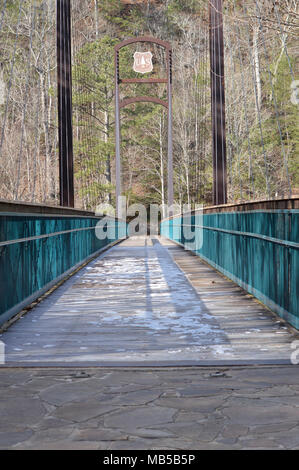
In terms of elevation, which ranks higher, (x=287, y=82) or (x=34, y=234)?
(x=287, y=82)

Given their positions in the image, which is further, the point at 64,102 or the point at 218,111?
the point at 218,111

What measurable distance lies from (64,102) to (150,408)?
9.98 metres

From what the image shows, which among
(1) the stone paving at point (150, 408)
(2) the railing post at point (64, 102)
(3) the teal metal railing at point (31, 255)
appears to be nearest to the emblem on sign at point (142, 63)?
(2) the railing post at point (64, 102)

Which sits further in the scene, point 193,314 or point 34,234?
point 34,234

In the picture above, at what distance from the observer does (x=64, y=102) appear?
12789 mm

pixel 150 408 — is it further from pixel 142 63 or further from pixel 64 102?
pixel 142 63

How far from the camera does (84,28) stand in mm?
56188

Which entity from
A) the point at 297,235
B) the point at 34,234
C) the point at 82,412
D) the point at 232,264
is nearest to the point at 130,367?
the point at 82,412

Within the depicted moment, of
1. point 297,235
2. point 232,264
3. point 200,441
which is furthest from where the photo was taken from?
point 232,264

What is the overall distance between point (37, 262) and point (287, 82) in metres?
32.7

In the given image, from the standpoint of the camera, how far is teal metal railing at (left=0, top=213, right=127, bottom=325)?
5832 millimetres

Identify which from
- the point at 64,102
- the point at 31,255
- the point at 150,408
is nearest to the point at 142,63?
the point at 64,102

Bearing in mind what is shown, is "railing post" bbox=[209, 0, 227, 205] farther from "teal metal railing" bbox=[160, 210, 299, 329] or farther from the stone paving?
the stone paving
